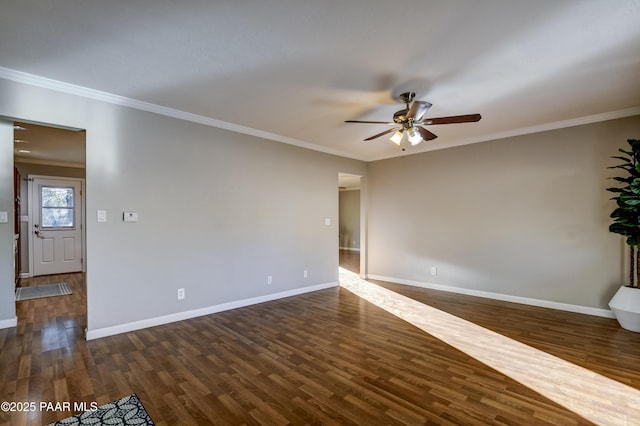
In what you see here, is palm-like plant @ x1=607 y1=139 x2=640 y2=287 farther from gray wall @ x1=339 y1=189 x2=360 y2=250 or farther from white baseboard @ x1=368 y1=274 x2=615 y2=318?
gray wall @ x1=339 y1=189 x2=360 y2=250

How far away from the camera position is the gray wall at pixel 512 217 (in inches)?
156

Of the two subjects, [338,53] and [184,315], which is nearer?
[338,53]

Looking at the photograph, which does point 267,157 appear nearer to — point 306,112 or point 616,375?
point 306,112

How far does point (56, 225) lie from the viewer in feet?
21.6

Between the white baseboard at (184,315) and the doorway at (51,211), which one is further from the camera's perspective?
the doorway at (51,211)

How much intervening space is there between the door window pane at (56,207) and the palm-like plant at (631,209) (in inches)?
382

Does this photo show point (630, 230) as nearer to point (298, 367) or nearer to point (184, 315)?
point (298, 367)

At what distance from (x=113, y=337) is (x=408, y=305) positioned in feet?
12.3

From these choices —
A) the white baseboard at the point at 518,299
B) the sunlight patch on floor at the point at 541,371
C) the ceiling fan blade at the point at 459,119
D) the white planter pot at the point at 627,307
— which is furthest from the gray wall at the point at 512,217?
the ceiling fan blade at the point at 459,119

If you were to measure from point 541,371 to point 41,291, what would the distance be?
717 centimetres

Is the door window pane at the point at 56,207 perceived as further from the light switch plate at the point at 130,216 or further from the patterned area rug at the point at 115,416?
the patterned area rug at the point at 115,416

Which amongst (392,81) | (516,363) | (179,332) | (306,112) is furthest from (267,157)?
(516,363)

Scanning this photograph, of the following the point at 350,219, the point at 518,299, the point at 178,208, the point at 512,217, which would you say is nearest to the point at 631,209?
the point at 512,217

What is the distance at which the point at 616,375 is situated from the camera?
8.09ft
